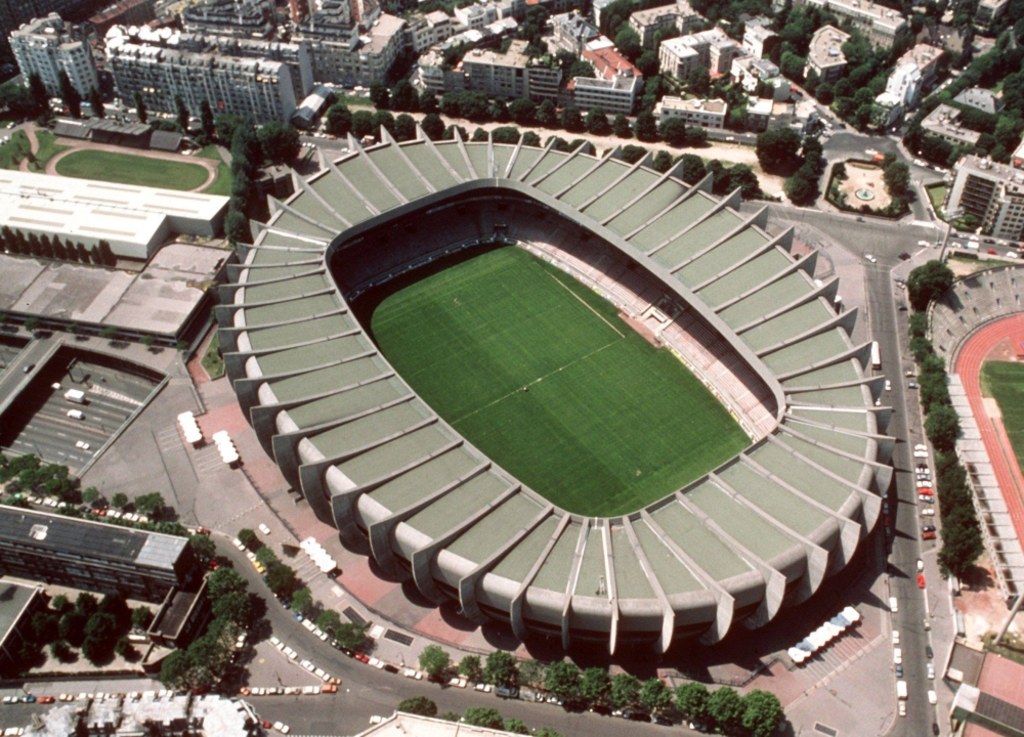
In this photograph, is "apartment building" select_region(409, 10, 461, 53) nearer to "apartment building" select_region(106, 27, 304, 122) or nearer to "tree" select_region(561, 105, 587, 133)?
"apartment building" select_region(106, 27, 304, 122)

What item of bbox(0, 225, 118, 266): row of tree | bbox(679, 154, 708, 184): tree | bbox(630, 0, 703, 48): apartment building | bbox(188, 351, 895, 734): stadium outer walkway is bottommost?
bbox(188, 351, 895, 734): stadium outer walkway

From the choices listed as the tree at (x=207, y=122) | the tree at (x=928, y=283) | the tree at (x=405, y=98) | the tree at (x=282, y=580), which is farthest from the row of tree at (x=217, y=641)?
the tree at (x=405, y=98)

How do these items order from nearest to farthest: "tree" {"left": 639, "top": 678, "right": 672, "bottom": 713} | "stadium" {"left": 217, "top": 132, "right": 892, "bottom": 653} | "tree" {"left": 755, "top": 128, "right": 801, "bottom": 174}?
1. "tree" {"left": 639, "top": 678, "right": 672, "bottom": 713}
2. "stadium" {"left": 217, "top": 132, "right": 892, "bottom": 653}
3. "tree" {"left": 755, "top": 128, "right": 801, "bottom": 174}

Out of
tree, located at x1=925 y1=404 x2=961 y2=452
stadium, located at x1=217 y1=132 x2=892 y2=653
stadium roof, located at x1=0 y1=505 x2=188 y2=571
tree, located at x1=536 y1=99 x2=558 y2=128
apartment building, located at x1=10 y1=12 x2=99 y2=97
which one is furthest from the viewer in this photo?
apartment building, located at x1=10 y1=12 x2=99 y2=97

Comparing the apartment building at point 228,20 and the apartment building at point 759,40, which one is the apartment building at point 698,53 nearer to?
the apartment building at point 759,40

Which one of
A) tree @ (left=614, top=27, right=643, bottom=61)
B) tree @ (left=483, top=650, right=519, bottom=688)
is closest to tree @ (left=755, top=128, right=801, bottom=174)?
tree @ (left=614, top=27, right=643, bottom=61)

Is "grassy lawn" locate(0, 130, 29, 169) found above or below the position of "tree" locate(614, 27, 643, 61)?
below
